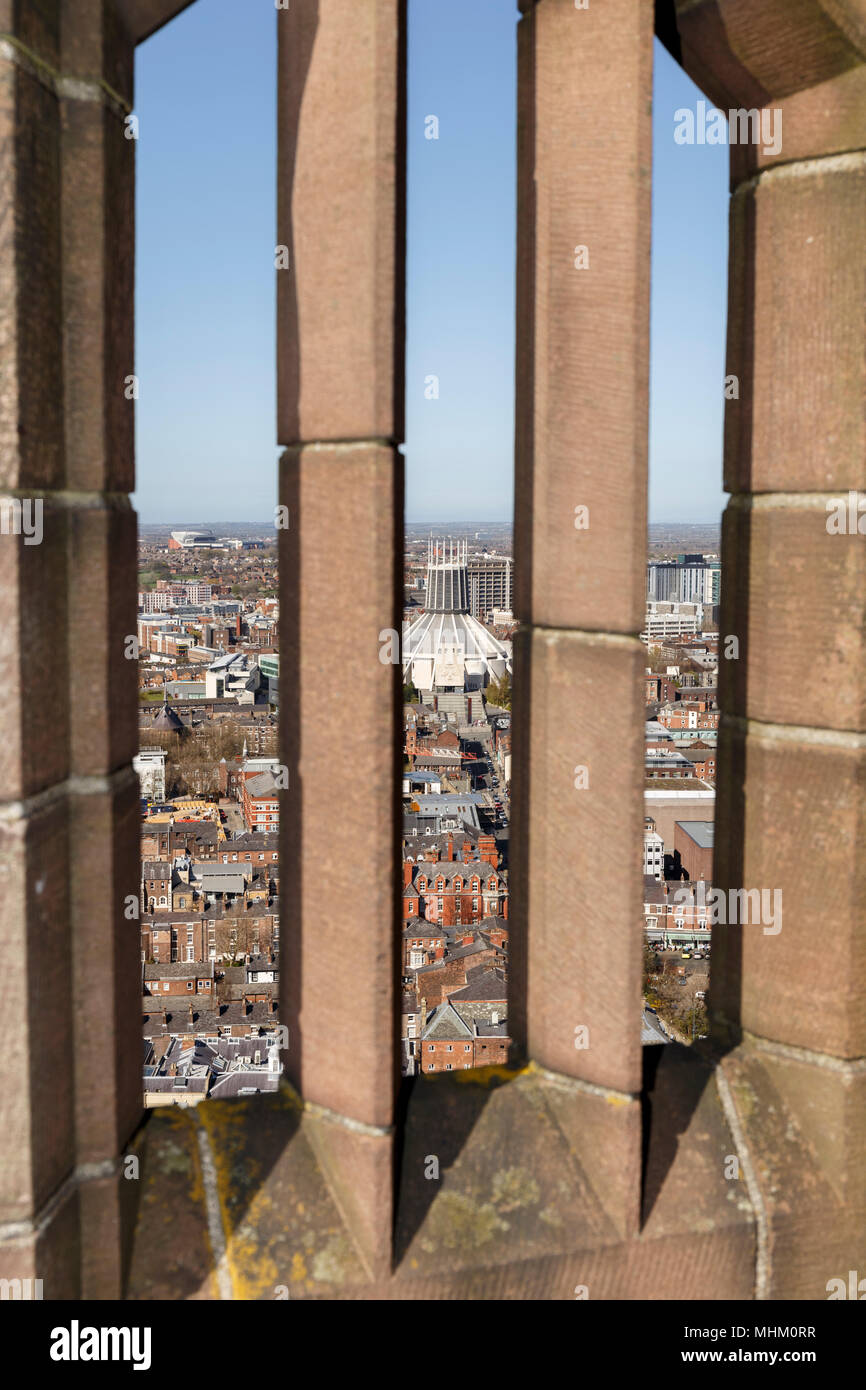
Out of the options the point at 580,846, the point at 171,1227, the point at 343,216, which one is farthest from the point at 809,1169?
the point at 343,216

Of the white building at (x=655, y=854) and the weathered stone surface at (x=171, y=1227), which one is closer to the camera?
the weathered stone surface at (x=171, y=1227)

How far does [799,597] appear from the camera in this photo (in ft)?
12.8

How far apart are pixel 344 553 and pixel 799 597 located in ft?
4.86

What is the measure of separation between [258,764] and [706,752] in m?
32.3

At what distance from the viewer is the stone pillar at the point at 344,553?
3193 mm

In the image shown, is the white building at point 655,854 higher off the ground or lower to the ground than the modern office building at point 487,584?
lower

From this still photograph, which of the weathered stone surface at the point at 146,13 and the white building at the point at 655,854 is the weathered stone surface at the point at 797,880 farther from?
the white building at the point at 655,854

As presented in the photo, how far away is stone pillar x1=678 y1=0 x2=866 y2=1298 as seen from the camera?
3.78 meters

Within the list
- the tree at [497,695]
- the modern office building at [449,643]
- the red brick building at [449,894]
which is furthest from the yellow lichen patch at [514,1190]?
the tree at [497,695]

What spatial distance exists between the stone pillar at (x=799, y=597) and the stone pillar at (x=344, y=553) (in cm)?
122

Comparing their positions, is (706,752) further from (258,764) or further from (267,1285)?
(267,1285)

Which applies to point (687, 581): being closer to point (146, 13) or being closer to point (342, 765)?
point (342, 765)

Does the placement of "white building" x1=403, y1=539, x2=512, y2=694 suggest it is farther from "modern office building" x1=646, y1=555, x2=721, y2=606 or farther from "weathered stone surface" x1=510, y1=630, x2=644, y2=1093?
"weathered stone surface" x1=510, y1=630, x2=644, y2=1093
